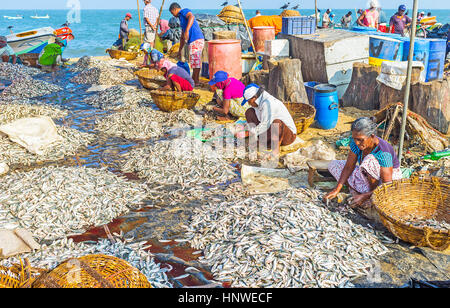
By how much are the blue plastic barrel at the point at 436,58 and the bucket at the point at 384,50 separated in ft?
2.49

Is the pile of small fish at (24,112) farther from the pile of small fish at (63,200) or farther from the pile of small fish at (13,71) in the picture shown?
the pile of small fish at (13,71)

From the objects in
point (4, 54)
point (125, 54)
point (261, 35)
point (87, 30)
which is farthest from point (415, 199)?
point (87, 30)

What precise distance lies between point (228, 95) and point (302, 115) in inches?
66.8

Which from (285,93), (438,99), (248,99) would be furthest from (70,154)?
(438,99)

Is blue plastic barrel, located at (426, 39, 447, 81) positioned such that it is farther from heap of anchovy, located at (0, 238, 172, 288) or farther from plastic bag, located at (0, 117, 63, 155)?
plastic bag, located at (0, 117, 63, 155)

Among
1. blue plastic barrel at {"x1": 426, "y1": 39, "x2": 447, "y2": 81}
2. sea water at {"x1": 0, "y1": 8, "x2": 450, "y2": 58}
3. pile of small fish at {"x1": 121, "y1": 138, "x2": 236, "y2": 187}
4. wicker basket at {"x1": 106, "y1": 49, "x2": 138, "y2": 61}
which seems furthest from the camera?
sea water at {"x1": 0, "y1": 8, "x2": 450, "y2": 58}

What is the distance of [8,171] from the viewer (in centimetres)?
641

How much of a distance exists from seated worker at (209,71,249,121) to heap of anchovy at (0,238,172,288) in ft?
15.2

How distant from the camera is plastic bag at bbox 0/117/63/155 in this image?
7027 millimetres

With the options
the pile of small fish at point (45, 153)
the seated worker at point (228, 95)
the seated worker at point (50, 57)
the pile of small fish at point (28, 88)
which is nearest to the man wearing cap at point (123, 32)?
the seated worker at point (50, 57)

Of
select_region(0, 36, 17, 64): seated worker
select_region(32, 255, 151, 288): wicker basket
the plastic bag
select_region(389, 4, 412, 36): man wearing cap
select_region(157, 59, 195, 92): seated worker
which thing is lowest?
select_region(32, 255, 151, 288): wicker basket

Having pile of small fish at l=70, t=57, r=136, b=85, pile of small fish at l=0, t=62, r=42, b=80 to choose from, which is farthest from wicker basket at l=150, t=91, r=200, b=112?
pile of small fish at l=0, t=62, r=42, b=80

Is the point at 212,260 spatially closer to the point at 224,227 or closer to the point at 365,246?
the point at 224,227

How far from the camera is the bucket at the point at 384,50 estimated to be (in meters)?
9.73
